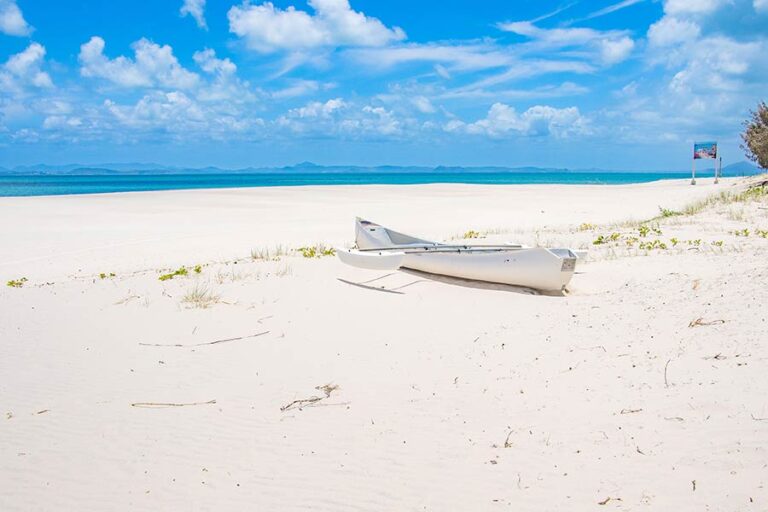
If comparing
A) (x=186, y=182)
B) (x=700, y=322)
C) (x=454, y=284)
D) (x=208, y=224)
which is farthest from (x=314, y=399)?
(x=186, y=182)

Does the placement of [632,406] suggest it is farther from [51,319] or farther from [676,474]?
[51,319]

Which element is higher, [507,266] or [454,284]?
[507,266]

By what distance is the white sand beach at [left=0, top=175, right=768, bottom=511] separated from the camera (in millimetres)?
3867

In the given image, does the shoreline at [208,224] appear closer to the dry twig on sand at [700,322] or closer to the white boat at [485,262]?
the white boat at [485,262]

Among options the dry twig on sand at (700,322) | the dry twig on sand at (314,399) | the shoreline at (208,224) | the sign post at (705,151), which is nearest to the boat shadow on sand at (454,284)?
the dry twig on sand at (700,322)

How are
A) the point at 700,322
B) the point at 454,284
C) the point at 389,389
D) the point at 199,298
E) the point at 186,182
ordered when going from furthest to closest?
the point at 186,182 → the point at 454,284 → the point at 199,298 → the point at 700,322 → the point at 389,389

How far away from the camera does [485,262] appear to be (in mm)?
9172

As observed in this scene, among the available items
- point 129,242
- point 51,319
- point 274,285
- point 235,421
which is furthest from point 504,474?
point 129,242

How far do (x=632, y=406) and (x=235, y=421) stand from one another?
3.16m

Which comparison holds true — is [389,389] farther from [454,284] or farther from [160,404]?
[454,284]

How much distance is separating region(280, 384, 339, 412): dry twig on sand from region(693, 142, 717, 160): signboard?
43.6 meters

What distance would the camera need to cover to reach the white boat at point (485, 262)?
862 cm

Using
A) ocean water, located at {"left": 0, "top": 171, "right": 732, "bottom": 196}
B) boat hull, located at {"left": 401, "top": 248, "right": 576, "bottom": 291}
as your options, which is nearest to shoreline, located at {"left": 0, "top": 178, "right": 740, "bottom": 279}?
boat hull, located at {"left": 401, "top": 248, "right": 576, "bottom": 291}

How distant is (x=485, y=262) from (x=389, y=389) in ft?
13.5
